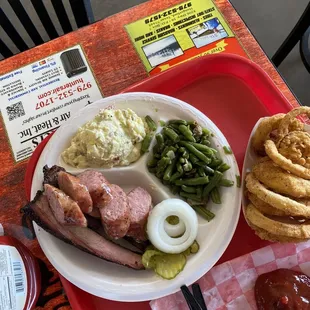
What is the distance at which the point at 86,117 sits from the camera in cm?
178

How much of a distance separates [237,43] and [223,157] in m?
0.65

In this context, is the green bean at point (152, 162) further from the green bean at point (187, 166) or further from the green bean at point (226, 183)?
the green bean at point (226, 183)

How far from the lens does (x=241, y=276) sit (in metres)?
1.56

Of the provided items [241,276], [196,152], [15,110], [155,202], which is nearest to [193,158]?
[196,152]

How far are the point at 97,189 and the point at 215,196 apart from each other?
0.45m

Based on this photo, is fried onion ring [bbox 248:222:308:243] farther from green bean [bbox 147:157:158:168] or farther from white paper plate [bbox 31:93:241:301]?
green bean [bbox 147:157:158:168]

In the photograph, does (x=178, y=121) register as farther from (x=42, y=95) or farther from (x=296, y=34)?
(x=296, y=34)

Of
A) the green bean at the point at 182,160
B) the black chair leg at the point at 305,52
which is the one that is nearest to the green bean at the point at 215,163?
the green bean at the point at 182,160

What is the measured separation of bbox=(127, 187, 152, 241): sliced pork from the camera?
1.58 metres

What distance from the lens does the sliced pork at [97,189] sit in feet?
4.94

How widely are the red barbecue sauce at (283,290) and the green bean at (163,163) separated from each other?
0.54 metres

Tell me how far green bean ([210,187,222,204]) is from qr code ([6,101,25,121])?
0.96 meters

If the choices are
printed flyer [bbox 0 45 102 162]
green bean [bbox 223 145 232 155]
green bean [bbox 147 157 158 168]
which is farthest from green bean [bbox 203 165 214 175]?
printed flyer [bbox 0 45 102 162]

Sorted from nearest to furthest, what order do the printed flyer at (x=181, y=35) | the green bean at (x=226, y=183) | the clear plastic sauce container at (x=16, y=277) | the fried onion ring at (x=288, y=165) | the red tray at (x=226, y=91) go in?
the clear plastic sauce container at (x=16, y=277) → the fried onion ring at (x=288, y=165) → the green bean at (x=226, y=183) → the red tray at (x=226, y=91) → the printed flyer at (x=181, y=35)
